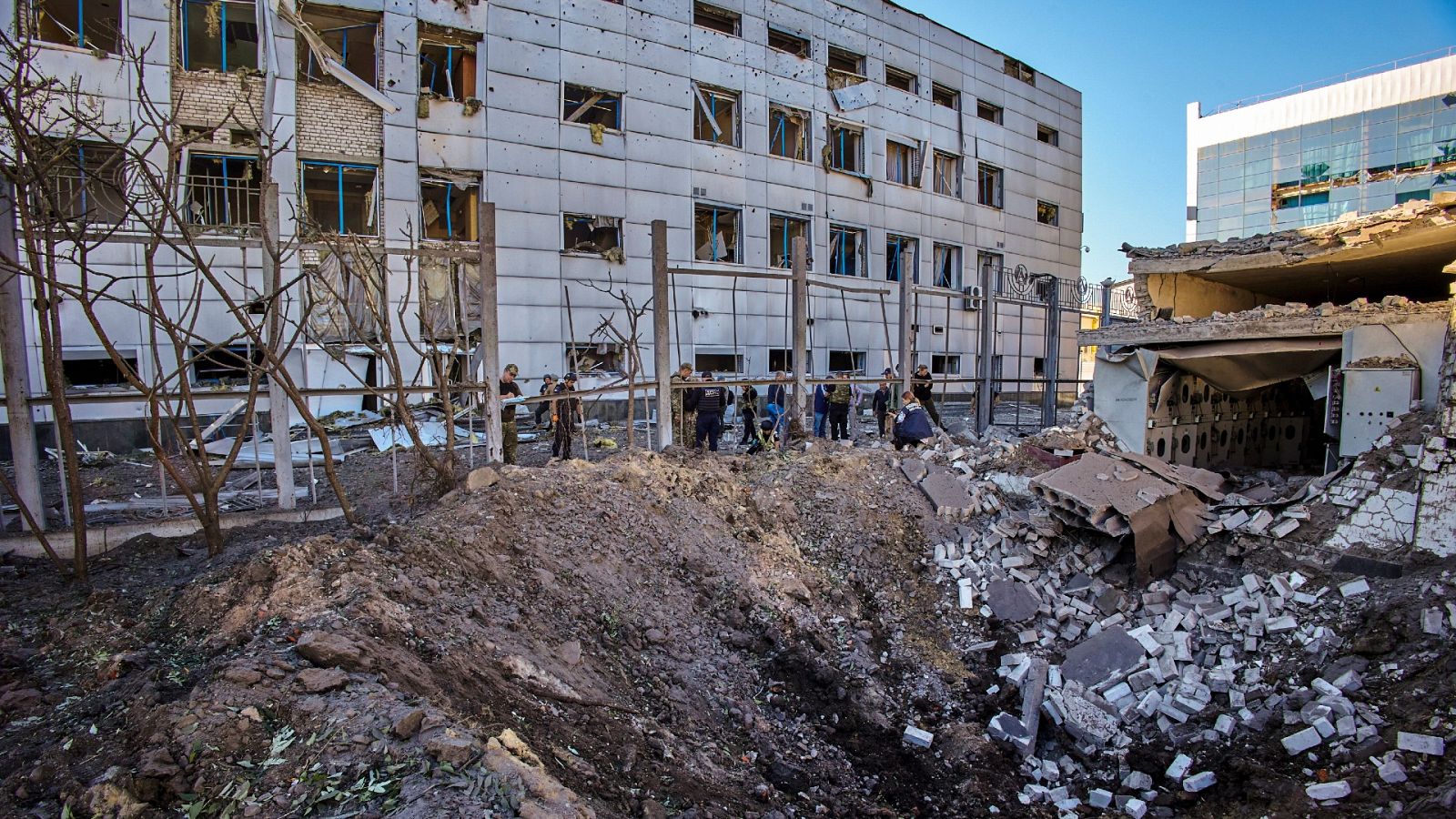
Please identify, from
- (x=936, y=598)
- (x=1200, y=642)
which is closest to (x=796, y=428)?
(x=936, y=598)

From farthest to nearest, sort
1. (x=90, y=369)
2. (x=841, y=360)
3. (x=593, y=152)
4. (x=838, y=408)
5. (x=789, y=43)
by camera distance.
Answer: (x=841, y=360) < (x=789, y=43) < (x=593, y=152) < (x=90, y=369) < (x=838, y=408)

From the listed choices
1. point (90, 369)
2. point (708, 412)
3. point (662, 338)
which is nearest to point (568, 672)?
point (662, 338)

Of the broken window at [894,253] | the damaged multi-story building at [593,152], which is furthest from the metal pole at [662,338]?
the broken window at [894,253]

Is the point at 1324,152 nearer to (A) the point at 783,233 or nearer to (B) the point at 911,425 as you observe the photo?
(A) the point at 783,233

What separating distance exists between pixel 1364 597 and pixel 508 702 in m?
6.45

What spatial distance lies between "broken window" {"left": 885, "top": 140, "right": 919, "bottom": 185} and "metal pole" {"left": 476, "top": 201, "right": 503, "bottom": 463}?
17.9m

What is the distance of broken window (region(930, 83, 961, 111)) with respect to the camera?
76.4 feet

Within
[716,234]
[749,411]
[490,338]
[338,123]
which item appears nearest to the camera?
[490,338]

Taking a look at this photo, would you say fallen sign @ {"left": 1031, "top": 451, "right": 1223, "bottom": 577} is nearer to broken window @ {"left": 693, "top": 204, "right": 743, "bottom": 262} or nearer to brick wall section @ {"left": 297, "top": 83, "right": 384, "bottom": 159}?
broken window @ {"left": 693, "top": 204, "right": 743, "bottom": 262}

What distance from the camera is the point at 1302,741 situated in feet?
14.3

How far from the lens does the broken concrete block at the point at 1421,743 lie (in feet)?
12.8

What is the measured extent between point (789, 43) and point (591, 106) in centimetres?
711

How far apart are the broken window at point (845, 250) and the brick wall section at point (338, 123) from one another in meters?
12.2

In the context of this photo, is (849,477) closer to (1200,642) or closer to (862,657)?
(862,657)
